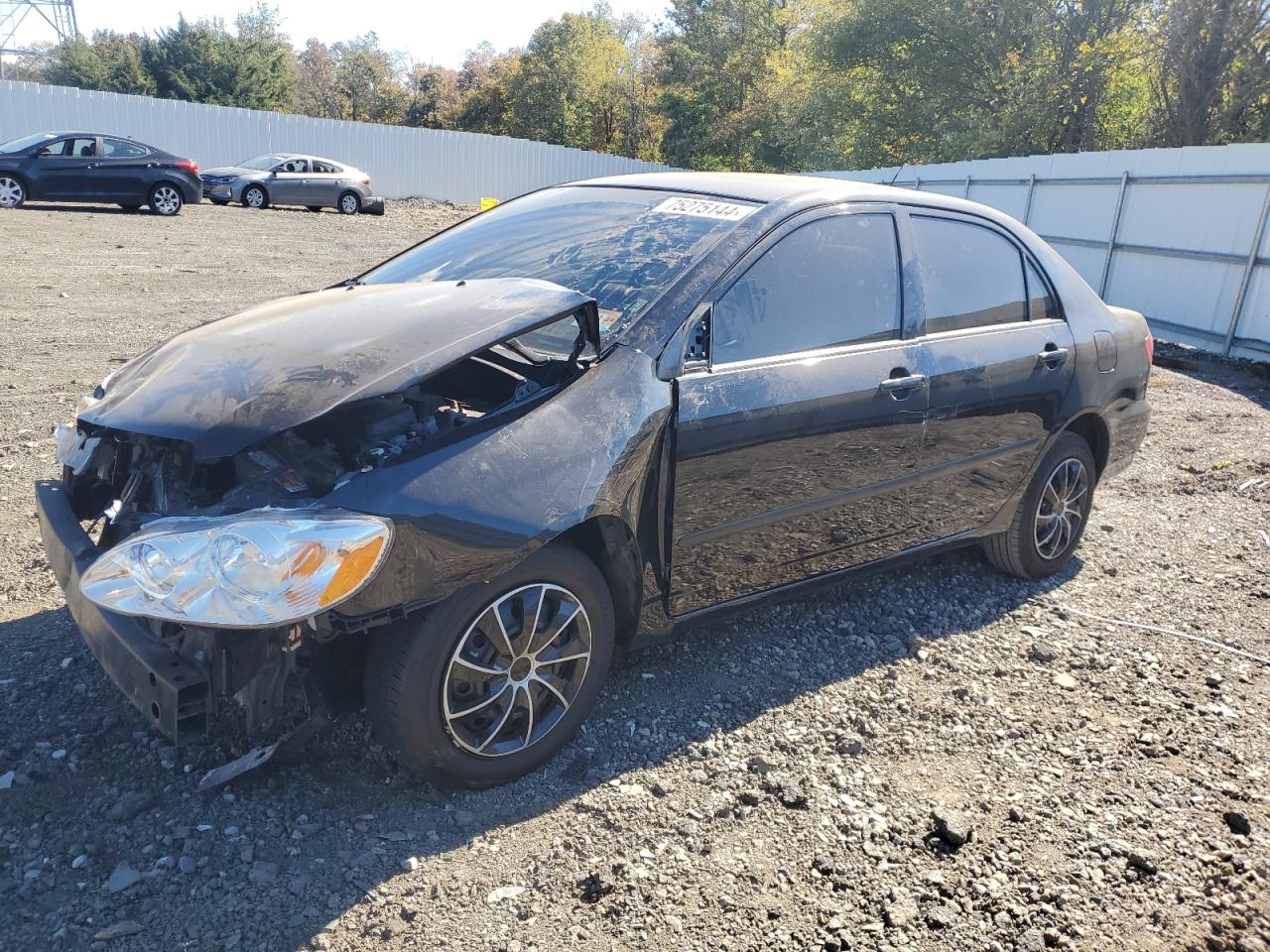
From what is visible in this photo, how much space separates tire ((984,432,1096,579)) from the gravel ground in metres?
0.14

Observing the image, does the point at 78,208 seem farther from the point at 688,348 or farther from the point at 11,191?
the point at 688,348

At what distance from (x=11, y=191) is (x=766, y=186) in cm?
1880

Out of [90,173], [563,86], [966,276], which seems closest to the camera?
[966,276]

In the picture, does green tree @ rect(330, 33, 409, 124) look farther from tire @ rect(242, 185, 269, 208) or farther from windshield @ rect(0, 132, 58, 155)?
windshield @ rect(0, 132, 58, 155)

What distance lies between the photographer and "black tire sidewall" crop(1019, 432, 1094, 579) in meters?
4.36

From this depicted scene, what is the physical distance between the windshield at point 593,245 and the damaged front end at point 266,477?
0.24 metres

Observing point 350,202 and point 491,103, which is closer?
point 350,202

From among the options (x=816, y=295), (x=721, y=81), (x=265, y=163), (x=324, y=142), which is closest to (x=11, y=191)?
(x=265, y=163)

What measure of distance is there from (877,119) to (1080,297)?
A: 31010 millimetres

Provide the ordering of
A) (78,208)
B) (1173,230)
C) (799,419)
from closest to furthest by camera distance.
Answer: (799,419) → (1173,230) → (78,208)

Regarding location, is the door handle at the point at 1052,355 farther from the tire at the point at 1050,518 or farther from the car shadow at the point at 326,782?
the car shadow at the point at 326,782

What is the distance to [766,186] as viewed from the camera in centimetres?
368

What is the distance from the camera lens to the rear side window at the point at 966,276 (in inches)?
152

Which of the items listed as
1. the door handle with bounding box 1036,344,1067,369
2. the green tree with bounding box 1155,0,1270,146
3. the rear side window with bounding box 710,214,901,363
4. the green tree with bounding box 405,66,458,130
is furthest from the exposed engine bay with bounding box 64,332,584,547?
the green tree with bounding box 405,66,458,130
